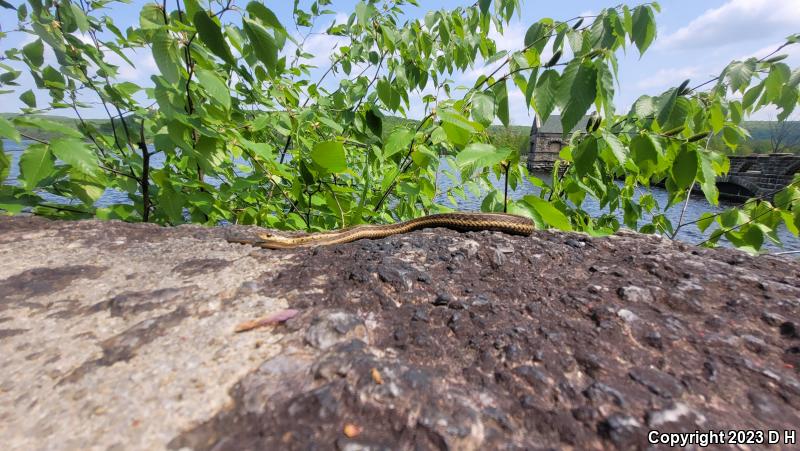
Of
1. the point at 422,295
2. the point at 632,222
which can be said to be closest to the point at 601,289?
the point at 422,295

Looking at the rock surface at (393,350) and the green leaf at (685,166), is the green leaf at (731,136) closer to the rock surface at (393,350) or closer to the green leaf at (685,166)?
the green leaf at (685,166)

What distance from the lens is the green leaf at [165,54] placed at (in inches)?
60.6

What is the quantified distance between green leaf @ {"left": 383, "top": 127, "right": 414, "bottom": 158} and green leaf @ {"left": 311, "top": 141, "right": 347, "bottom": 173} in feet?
0.87

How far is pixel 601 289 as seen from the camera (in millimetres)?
1188

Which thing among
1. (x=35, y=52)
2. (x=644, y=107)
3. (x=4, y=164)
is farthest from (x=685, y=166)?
(x=35, y=52)

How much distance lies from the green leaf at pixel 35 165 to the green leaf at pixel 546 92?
227 cm

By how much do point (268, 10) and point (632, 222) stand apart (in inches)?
146

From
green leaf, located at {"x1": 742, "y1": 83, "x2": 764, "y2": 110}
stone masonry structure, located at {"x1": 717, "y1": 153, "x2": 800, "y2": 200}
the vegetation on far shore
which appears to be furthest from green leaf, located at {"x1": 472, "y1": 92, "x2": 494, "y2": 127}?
stone masonry structure, located at {"x1": 717, "y1": 153, "x2": 800, "y2": 200}

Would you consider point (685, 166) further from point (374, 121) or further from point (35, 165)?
point (35, 165)

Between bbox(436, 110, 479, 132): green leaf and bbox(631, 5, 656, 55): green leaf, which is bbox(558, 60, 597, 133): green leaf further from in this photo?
bbox(631, 5, 656, 55): green leaf

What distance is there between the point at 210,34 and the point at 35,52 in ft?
6.44

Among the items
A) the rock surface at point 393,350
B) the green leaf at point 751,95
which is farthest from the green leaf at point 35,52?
the green leaf at point 751,95

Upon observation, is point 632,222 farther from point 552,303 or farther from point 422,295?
point 422,295

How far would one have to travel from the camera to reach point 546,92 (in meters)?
1.60
